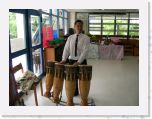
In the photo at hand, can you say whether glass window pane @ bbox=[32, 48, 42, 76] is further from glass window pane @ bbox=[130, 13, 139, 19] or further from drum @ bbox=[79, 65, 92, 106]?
glass window pane @ bbox=[130, 13, 139, 19]

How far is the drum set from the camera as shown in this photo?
5.31 ft

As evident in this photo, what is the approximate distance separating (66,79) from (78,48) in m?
0.32

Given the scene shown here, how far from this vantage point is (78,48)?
6.04ft

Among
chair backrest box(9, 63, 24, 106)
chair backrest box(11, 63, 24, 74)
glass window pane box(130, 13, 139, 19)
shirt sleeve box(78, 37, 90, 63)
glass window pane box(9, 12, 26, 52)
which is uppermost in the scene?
glass window pane box(130, 13, 139, 19)

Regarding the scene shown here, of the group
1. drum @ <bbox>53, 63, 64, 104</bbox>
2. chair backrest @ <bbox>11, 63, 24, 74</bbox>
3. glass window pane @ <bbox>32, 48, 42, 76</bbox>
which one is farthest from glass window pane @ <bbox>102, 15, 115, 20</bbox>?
chair backrest @ <bbox>11, 63, 24, 74</bbox>

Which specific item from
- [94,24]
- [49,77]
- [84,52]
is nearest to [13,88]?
[49,77]

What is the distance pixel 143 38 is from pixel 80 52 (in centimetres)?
52

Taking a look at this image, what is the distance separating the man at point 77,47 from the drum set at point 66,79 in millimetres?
43

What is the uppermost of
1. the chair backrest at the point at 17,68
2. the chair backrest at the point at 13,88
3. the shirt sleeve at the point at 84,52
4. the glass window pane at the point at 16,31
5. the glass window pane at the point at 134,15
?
the glass window pane at the point at 134,15

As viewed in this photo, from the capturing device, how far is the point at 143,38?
152 cm

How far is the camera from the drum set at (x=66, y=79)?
1617mm

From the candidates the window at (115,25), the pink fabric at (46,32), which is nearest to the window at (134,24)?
the window at (115,25)

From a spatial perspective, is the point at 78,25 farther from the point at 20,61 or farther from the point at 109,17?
the point at 20,61

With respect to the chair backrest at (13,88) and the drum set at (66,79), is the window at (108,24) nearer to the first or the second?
the drum set at (66,79)
